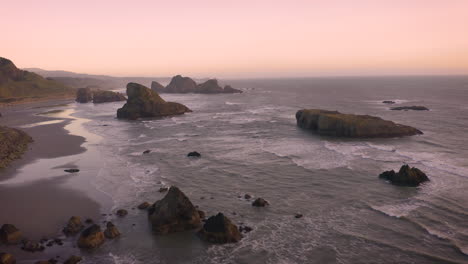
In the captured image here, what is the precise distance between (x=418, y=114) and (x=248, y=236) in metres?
85.4

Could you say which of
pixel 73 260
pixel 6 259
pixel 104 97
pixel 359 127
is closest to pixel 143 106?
pixel 359 127

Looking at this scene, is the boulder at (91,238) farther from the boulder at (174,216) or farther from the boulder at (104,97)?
the boulder at (104,97)

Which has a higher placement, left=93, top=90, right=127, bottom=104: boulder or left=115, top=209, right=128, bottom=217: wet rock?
left=93, top=90, right=127, bottom=104: boulder

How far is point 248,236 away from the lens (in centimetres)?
2861

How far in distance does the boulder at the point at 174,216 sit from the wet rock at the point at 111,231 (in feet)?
9.83

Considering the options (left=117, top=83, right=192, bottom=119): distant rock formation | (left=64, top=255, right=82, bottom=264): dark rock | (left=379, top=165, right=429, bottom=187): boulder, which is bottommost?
(left=64, top=255, right=82, bottom=264): dark rock

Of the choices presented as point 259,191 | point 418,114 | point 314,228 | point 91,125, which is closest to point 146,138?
point 91,125

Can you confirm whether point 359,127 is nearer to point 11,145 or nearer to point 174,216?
point 174,216

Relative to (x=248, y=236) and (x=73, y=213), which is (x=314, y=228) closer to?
(x=248, y=236)

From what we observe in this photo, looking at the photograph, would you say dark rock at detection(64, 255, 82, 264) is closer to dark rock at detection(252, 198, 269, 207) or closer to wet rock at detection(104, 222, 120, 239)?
wet rock at detection(104, 222, 120, 239)

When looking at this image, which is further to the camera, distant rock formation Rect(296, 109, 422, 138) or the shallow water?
distant rock formation Rect(296, 109, 422, 138)

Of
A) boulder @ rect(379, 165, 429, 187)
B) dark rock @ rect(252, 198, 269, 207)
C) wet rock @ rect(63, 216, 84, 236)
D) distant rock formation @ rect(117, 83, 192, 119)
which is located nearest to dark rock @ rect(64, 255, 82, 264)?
wet rock @ rect(63, 216, 84, 236)

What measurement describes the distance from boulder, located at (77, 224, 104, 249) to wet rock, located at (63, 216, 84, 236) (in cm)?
151

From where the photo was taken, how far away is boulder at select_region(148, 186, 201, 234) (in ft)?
97.8
